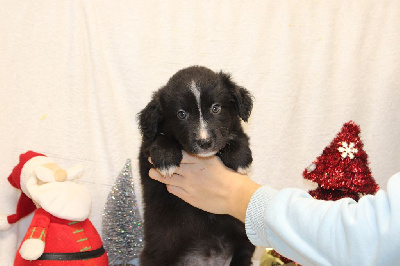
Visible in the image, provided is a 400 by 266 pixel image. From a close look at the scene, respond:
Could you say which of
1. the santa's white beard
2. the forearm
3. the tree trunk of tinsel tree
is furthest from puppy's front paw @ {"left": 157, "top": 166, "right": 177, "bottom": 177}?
the tree trunk of tinsel tree

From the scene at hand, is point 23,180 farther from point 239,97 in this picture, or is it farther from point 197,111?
point 239,97

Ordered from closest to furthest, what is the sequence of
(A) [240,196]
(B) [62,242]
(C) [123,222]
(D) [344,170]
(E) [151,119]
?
1. (A) [240,196]
2. (E) [151,119]
3. (B) [62,242]
4. (D) [344,170]
5. (C) [123,222]

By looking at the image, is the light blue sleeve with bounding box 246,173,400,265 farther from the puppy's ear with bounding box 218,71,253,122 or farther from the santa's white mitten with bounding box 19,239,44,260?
the santa's white mitten with bounding box 19,239,44,260

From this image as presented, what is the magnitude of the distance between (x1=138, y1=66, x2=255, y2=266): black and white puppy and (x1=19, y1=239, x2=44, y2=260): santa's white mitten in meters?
0.58

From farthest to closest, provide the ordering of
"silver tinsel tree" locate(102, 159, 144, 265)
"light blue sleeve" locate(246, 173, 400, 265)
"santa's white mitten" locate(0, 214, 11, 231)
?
"silver tinsel tree" locate(102, 159, 144, 265) < "santa's white mitten" locate(0, 214, 11, 231) < "light blue sleeve" locate(246, 173, 400, 265)

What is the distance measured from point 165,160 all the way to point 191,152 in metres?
0.15

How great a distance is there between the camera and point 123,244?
2812 mm

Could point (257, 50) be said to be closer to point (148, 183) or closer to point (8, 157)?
point (148, 183)

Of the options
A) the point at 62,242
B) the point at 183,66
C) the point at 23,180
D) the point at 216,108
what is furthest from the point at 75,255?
the point at 183,66

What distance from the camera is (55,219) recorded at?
2480mm

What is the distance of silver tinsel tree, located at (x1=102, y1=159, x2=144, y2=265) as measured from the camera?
278cm

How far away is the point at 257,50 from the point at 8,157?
6.86 ft

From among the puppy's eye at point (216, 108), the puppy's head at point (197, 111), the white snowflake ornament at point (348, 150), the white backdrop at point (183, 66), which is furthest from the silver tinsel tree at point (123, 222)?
the white snowflake ornament at point (348, 150)

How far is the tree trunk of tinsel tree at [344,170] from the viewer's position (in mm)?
2486
